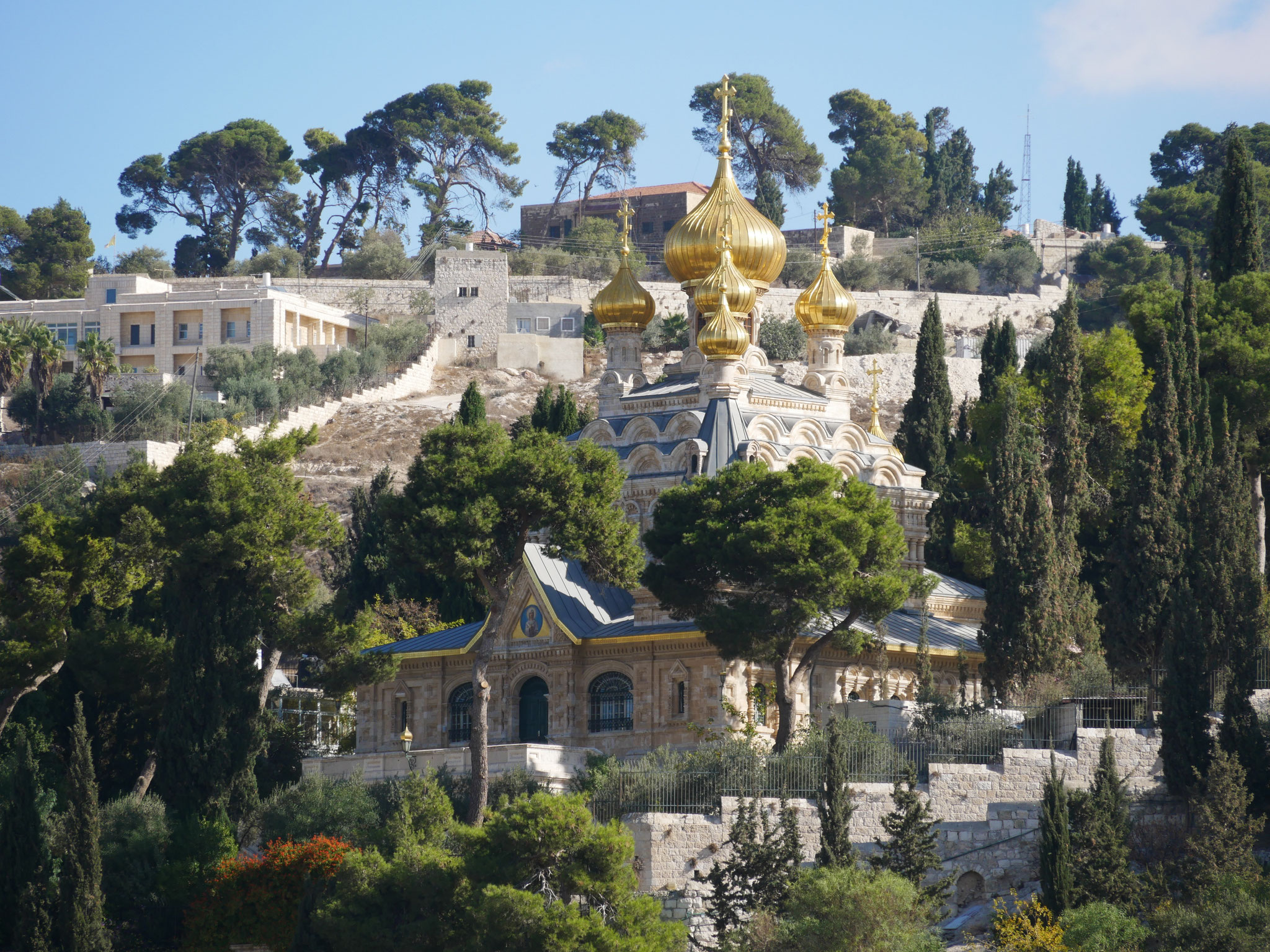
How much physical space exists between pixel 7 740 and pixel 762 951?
19416 mm

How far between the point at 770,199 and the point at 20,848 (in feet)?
274

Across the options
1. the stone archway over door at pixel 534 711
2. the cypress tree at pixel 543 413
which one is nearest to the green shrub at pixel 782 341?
the cypress tree at pixel 543 413

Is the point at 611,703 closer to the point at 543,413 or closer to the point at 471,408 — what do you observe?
the point at 543,413

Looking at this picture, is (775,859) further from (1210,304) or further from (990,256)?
(990,256)

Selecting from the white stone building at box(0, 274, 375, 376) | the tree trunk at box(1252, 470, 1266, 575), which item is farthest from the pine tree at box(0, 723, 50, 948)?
the white stone building at box(0, 274, 375, 376)

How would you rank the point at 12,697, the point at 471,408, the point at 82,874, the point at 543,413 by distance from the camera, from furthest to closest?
the point at 471,408
the point at 543,413
the point at 12,697
the point at 82,874

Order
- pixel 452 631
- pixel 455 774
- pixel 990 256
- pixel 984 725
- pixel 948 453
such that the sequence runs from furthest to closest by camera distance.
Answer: pixel 990 256 < pixel 948 453 < pixel 452 631 < pixel 455 774 < pixel 984 725

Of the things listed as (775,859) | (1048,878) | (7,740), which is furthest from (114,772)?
(1048,878)

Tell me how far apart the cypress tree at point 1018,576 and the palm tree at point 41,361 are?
54430 millimetres

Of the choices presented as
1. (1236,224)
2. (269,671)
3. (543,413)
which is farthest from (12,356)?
(1236,224)

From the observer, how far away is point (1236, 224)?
5350cm

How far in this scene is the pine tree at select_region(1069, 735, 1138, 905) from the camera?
32938 millimetres

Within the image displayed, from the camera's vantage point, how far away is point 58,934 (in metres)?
35.8

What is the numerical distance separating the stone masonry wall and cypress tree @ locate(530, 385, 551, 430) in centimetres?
2794
